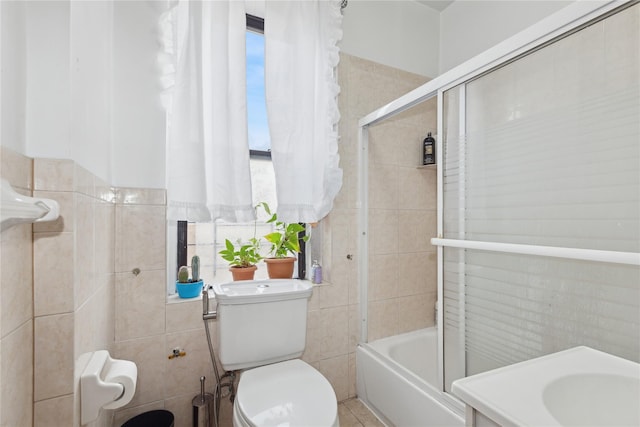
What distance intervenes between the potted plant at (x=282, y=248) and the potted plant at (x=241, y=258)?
0.26ft

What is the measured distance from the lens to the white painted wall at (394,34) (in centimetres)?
190

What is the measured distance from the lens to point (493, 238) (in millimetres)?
1104

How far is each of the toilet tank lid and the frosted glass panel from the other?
662mm

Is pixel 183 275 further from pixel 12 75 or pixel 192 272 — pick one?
pixel 12 75

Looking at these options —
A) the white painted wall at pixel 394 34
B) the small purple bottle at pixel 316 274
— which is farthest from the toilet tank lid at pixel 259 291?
the white painted wall at pixel 394 34

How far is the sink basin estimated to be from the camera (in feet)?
2.45

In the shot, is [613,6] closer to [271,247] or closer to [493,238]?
[493,238]

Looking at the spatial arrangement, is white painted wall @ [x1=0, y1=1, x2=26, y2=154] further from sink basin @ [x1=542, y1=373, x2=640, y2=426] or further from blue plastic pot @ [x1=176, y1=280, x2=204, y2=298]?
sink basin @ [x1=542, y1=373, x2=640, y2=426]

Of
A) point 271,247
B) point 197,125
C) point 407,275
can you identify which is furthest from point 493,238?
point 197,125

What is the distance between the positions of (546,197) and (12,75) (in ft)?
4.74

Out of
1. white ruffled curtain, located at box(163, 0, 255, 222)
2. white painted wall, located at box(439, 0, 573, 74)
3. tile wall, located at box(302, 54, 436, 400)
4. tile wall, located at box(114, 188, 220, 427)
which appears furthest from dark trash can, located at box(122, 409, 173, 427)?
white painted wall, located at box(439, 0, 573, 74)

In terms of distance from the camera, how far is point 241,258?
1687mm

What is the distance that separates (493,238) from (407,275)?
975mm

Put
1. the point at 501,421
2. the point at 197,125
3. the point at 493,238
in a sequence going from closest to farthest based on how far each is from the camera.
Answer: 1. the point at 501,421
2. the point at 493,238
3. the point at 197,125
